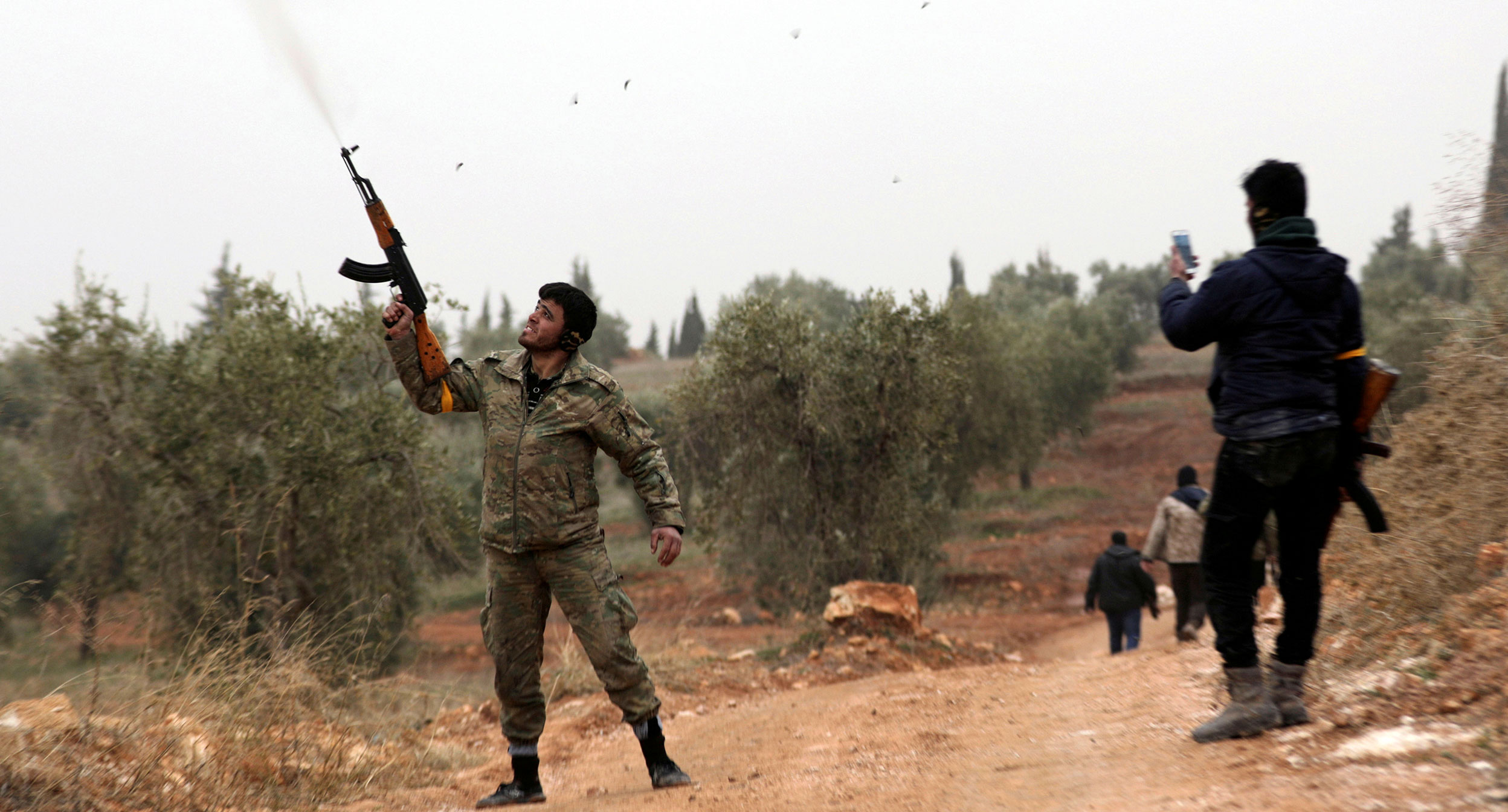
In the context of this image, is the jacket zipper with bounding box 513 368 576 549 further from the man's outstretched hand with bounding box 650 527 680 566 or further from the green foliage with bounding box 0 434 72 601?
the green foliage with bounding box 0 434 72 601

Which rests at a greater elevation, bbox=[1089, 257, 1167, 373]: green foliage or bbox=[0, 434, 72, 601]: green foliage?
bbox=[1089, 257, 1167, 373]: green foliage

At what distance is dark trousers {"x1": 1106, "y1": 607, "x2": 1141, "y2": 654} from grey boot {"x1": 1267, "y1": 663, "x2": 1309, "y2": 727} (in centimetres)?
734

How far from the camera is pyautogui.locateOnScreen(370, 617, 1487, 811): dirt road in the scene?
10.1ft

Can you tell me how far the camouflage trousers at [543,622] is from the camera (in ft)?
14.3

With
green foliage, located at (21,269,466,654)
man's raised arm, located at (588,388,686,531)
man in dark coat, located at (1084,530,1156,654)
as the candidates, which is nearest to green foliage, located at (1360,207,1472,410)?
man in dark coat, located at (1084,530,1156,654)

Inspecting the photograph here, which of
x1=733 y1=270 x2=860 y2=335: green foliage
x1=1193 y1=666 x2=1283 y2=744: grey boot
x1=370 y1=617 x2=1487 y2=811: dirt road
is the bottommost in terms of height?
x1=370 y1=617 x2=1487 y2=811: dirt road

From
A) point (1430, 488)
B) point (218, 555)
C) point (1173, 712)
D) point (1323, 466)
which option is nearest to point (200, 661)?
point (1173, 712)

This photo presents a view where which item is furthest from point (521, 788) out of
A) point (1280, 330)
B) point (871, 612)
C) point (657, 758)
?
point (871, 612)

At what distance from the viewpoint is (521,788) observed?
4492mm

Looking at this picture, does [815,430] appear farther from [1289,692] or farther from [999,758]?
[1289,692]

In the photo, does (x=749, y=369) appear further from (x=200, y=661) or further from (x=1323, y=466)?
(x=1323, y=466)

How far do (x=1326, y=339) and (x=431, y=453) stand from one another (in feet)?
36.8

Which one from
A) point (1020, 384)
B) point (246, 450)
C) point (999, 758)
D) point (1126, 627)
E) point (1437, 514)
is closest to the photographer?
point (999, 758)

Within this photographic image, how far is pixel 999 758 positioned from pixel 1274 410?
186 cm
